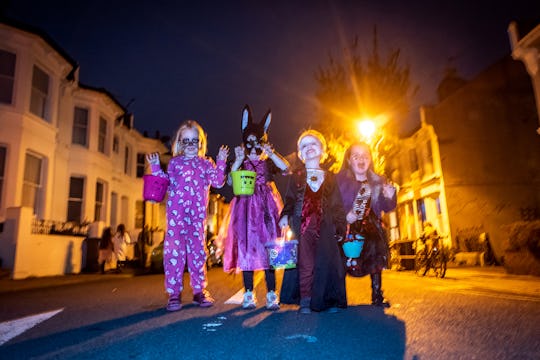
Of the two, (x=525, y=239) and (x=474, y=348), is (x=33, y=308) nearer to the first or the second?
(x=474, y=348)

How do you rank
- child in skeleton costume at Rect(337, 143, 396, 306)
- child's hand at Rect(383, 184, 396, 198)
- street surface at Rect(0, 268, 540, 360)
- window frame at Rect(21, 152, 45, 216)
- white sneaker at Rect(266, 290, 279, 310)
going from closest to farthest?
1. street surface at Rect(0, 268, 540, 360)
2. white sneaker at Rect(266, 290, 279, 310)
3. child in skeleton costume at Rect(337, 143, 396, 306)
4. child's hand at Rect(383, 184, 396, 198)
5. window frame at Rect(21, 152, 45, 216)

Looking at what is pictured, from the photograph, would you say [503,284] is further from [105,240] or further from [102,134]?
[102,134]

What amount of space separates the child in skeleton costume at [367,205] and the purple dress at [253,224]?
0.90 metres

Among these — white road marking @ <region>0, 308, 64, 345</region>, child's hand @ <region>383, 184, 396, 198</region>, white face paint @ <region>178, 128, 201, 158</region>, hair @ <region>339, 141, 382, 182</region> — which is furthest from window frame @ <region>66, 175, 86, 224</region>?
child's hand @ <region>383, 184, 396, 198</region>

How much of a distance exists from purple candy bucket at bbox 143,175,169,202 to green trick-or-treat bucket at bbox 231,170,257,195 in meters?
0.93

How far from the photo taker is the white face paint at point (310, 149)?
4.81 m

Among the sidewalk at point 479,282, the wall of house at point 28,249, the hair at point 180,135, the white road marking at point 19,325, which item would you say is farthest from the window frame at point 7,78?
the white road marking at point 19,325

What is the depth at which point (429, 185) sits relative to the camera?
21.8 m

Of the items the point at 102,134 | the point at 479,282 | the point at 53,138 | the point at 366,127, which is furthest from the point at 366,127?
the point at 53,138

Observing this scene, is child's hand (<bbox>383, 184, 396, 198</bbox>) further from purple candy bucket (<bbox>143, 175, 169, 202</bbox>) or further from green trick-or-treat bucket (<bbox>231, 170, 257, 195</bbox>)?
purple candy bucket (<bbox>143, 175, 169, 202</bbox>)

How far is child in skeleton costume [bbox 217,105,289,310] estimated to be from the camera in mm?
4641

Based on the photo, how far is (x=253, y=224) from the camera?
4762 mm

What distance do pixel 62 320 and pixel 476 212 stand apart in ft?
66.0

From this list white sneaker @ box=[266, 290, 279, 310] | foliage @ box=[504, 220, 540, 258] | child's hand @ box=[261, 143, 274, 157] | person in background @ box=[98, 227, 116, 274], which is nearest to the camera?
white sneaker @ box=[266, 290, 279, 310]
